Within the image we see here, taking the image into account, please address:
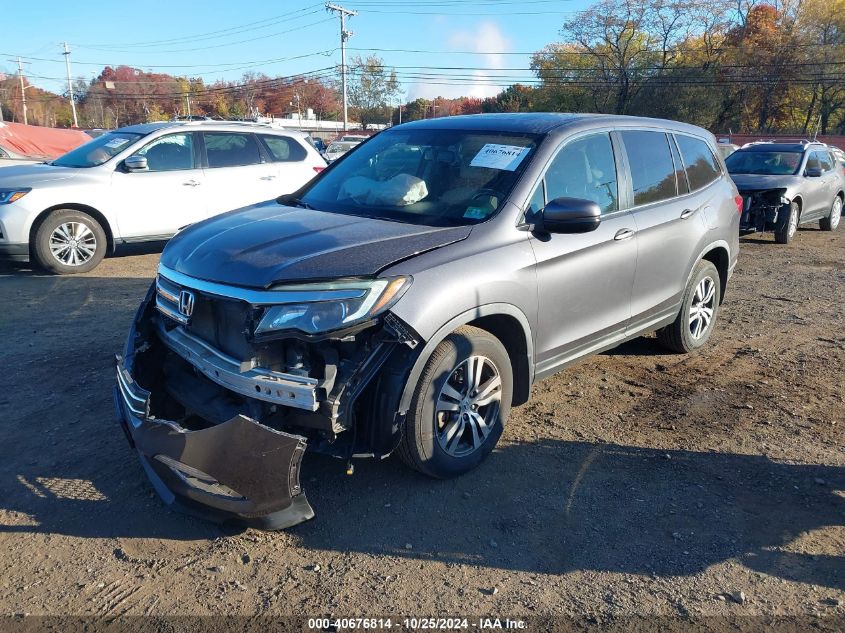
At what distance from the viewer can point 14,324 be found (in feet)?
20.3

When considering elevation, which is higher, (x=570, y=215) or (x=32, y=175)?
(x=32, y=175)

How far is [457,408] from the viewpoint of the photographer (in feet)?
11.6

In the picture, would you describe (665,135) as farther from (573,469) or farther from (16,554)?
(16,554)

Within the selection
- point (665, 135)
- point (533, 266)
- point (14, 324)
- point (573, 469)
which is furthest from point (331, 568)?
point (14, 324)

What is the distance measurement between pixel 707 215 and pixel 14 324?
20.1 ft

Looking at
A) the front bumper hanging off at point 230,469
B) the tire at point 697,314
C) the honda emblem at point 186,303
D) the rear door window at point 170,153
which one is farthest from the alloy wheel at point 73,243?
the tire at point 697,314

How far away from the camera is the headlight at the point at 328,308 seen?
2.99m

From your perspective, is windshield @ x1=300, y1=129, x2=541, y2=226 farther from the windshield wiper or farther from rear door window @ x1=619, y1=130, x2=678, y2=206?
rear door window @ x1=619, y1=130, x2=678, y2=206

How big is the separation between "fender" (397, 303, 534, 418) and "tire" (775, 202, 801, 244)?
9.83m

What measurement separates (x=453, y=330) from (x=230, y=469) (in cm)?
123

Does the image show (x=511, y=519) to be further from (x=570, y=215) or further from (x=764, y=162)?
(x=764, y=162)

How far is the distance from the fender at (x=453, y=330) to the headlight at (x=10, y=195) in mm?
6776

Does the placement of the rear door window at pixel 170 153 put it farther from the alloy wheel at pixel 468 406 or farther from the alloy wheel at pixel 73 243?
the alloy wheel at pixel 468 406

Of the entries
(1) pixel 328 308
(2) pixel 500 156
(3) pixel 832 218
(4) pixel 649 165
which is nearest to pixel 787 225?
(3) pixel 832 218
